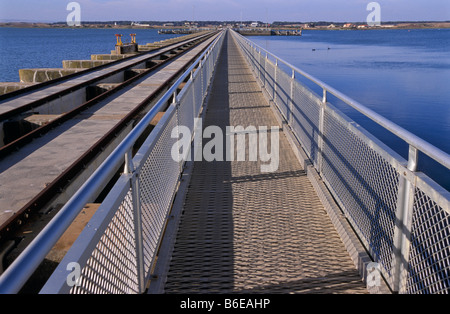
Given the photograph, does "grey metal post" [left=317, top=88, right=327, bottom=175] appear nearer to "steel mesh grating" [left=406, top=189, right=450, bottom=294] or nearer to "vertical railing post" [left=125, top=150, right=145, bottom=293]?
"steel mesh grating" [left=406, top=189, right=450, bottom=294]

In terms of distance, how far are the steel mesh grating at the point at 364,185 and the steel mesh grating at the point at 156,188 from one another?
1.95 m

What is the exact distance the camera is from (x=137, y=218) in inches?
133

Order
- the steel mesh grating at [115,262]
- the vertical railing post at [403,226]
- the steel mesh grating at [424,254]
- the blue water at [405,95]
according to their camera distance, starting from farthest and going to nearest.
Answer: the blue water at [405,95]
the vertical railing post at [403,226]
the steel mesh grating at [424,254]
the steel mesh grating at [115,262]

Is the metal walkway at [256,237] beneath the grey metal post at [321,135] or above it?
beneath

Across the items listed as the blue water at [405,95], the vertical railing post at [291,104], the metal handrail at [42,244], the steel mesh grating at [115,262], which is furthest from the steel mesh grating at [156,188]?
the blue water at [405,95]

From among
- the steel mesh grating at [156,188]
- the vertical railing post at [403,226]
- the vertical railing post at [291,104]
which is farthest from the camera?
the vertical railing post at [291,104]

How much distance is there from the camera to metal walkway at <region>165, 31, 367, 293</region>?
3861 mm

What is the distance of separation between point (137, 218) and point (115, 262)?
57 centimetres

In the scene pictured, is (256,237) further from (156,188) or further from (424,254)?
(424,254)

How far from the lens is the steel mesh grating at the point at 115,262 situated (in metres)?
2.37

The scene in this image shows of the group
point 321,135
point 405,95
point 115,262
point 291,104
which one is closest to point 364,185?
point 321,135

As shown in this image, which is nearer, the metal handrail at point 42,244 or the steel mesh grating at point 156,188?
the metal handrail at point 42,244

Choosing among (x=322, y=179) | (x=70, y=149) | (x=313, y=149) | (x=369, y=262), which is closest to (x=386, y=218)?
(x=369, y=262)

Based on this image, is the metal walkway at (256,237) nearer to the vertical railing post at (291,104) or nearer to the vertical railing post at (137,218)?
the vertical railing post at (137,218)
